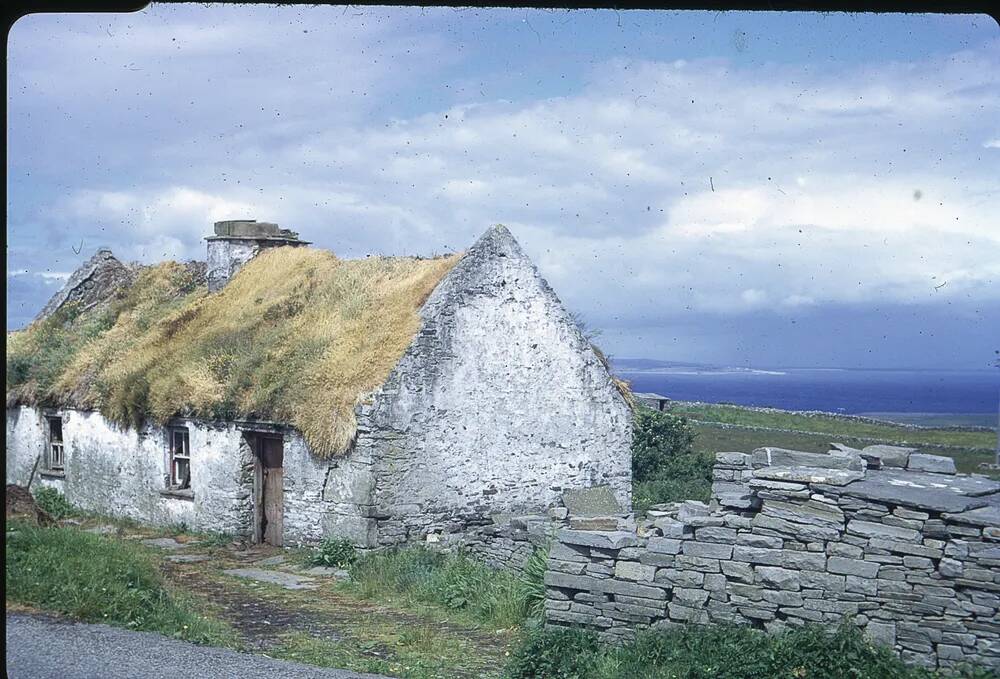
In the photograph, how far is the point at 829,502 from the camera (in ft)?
30.2

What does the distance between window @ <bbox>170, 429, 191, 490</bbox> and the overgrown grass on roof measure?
51 cm

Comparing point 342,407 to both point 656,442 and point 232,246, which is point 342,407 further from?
point 656,442

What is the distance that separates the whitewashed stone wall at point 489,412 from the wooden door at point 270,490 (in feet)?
8.75

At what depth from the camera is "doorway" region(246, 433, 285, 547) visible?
55.7ft

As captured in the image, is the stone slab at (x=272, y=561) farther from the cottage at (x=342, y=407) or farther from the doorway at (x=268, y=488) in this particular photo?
the doorway at (x=268, y=488)

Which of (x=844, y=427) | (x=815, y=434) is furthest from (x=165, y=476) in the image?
(x=844, y=427)

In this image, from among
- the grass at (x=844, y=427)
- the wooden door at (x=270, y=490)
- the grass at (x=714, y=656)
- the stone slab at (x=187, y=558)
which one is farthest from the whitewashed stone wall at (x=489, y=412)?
the grass at (x=844, y=427)

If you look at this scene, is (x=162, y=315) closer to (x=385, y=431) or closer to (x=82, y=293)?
(x=82, y=293)

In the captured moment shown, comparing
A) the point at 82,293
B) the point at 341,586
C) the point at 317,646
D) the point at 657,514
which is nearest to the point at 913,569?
the point at 657,514

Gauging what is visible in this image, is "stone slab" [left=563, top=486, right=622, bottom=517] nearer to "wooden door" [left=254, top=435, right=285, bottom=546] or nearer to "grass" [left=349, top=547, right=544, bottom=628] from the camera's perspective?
"grass" [left=349, top=547, right=544, bottom=628]

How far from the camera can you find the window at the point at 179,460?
60.3 ft

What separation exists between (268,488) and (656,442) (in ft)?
34.3

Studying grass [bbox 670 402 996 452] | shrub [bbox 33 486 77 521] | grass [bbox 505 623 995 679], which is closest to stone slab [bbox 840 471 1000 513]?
grass [bbox 505 623 995 679]

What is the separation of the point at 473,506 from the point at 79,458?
9677 mm
